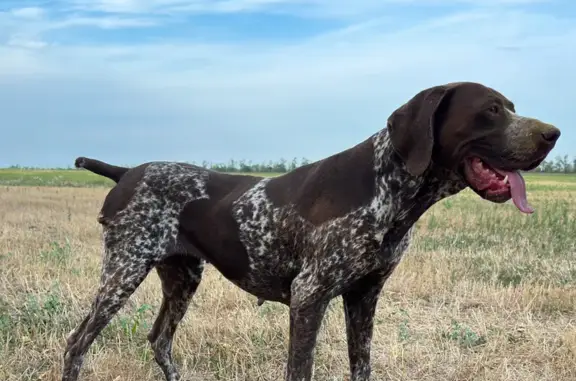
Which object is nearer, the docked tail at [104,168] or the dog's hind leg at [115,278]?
the dog's hind leg at [115,278]

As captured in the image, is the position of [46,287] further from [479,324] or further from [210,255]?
[479,324]

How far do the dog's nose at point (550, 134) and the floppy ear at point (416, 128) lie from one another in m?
0.58

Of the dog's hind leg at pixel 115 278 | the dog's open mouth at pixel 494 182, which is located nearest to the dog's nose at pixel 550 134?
the dog's open mouth at pixel 494 182

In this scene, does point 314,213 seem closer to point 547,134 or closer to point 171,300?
point 547,134

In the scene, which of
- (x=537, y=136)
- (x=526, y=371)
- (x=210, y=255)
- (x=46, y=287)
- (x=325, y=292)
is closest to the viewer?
(x=537, y=136)

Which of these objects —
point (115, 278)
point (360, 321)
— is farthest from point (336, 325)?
point (115, 278)

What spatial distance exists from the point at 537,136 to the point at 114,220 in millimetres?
2970

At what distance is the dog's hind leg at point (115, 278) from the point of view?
511 cm

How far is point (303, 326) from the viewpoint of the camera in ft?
14.2

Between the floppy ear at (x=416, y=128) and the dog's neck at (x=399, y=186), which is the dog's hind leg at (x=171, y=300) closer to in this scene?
the dog's neck at (x=399, y=186)

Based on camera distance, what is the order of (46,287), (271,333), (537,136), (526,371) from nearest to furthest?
(537,136)
(526,371)
(271,333)
(46,287)

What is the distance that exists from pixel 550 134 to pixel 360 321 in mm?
1773

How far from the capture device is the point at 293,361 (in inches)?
172

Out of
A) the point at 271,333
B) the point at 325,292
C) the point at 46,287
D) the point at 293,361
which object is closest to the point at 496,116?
the point at 325,292
